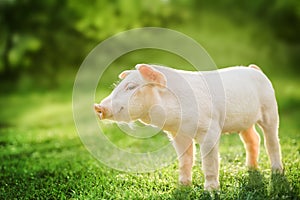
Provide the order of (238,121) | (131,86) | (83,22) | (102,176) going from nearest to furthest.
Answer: (131,86), (238,121), (102,176), (83,22)

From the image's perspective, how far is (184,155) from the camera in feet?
14.7

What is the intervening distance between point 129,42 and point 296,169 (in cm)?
1084

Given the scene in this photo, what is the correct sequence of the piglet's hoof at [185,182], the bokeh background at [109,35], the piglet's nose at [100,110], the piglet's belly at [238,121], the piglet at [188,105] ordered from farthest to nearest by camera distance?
the bokeh background at [109,35], the piglet's hoof at [185,182], the piglet's belly at [238,121], the piglet at [188,105], the piglet's nose at [100,110]

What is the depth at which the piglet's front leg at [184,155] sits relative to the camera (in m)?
4.34

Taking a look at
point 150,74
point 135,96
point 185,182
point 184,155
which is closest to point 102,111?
point 135,96

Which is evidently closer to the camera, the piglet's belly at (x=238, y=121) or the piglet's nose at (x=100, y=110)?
the piglet's nose at (x=100, y=110)

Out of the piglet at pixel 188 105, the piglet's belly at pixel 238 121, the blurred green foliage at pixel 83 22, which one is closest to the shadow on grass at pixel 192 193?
the piglet at pixel 188 105

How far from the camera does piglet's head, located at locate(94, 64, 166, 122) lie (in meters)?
3.91

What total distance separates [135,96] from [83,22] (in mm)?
11952

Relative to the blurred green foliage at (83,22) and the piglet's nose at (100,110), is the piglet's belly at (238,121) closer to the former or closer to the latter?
the piglet's nose at (100,110)

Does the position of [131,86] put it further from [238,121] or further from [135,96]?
[238,121]

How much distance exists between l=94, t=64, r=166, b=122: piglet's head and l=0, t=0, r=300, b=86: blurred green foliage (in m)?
11.6

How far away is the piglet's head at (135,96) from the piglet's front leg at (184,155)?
19.4 inches

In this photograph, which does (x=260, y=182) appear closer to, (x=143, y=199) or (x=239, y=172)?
(x=239, y=172)
